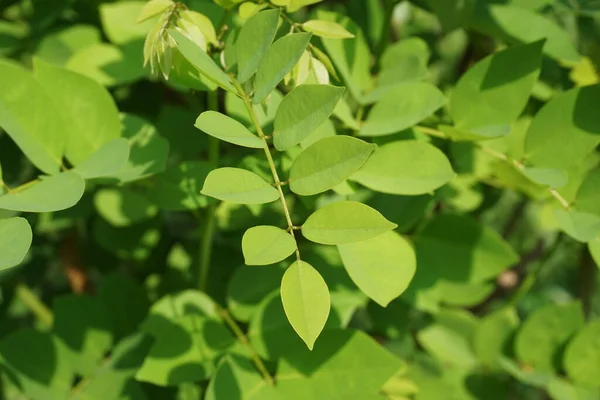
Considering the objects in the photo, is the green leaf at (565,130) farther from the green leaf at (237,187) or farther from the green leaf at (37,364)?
the green leaf at (37,364)

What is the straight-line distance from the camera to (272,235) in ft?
1.45

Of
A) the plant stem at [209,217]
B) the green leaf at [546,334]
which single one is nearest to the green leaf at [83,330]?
the plant stem at [209,217]

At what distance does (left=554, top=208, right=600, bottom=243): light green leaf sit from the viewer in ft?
1.77

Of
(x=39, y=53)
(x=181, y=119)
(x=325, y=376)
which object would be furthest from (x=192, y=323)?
(x=39, y=53)

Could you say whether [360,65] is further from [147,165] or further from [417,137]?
[147,165]

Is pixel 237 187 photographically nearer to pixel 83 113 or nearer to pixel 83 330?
pixel 83 113

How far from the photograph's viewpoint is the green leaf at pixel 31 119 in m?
0.54

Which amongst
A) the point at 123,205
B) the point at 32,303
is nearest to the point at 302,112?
the point at 123,205

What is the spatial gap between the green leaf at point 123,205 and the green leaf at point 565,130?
1.39ft

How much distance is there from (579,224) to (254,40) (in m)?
0.31

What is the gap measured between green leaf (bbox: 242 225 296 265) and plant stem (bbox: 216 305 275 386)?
7.6 inches

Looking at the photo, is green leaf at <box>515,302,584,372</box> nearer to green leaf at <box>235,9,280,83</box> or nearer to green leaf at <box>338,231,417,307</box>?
green leaf at <box>338,231,417,307</box>

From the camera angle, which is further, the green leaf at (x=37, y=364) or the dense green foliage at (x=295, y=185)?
the green leaf at (x=37, y=364)

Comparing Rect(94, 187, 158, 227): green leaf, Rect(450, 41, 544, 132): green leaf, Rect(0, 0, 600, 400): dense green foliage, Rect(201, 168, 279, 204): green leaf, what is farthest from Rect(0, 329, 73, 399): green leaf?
Rect(450, 41, 544, 132): green leaf
